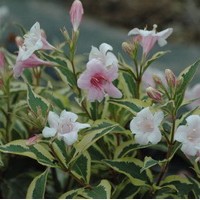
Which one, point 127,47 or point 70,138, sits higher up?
point 127,47

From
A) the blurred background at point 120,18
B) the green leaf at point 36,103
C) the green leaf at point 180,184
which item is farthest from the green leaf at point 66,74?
the blurred background at point 120,18

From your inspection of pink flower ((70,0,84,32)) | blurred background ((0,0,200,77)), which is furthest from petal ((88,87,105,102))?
blurred background ((0,0,200,77))

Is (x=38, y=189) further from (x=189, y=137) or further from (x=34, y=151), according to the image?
(x=189, y=137)

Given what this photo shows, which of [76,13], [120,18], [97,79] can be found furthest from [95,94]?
[120,18]

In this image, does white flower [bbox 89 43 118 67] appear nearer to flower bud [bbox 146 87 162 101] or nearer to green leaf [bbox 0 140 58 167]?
flower bud [bbox 146 87 162 101]

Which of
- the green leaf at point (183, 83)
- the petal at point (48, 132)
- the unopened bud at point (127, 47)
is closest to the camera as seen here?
the petal at point (48, 132)

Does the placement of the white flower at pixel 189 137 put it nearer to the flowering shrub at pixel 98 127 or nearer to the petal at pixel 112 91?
the flowering shrub at pixel 98 127
